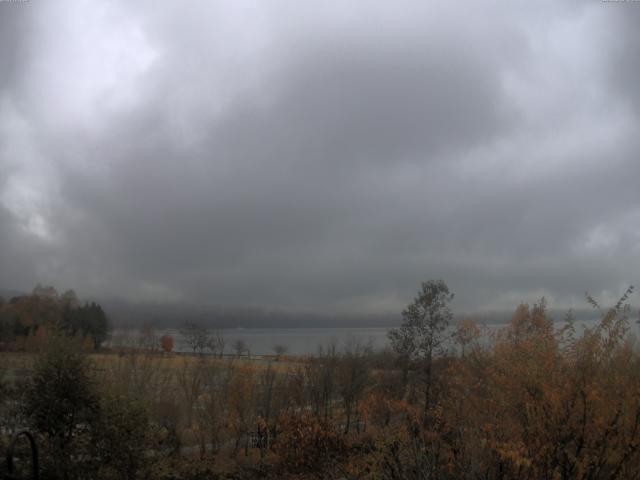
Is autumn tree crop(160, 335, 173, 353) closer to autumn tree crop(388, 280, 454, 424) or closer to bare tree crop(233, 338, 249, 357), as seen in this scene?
bare tree crop(233, 338, 249, 357)

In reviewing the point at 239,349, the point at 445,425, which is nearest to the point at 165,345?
the point at 239,349

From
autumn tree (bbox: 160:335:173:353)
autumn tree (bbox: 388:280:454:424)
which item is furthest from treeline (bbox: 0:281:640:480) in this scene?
autumn tree (bbox: 160:335:173:353)

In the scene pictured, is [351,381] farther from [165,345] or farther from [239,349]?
[165,345]

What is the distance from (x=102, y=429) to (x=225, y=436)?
37.1ft

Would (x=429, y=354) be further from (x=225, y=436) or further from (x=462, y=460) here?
(x=462, y=460)

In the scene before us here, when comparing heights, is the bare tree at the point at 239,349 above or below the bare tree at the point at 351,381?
above

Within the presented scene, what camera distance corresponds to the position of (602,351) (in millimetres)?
10445

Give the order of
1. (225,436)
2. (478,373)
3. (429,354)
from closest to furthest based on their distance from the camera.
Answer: (478,373), (225,436), (429,354)

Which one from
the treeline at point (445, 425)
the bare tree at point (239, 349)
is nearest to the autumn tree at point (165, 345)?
the bare tree at point (239, 349)

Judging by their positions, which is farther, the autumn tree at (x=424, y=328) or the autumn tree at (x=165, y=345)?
the autumn tree at (x=165, y=345)

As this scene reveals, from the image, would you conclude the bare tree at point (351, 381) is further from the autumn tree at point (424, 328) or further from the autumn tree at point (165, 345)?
the autumn tree at point (165, 345)

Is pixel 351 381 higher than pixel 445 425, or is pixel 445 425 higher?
pixel 445 425

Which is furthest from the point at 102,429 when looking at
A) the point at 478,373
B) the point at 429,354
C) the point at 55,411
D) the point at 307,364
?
the point at 429,354

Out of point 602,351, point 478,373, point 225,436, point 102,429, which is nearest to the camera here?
point 602,351
